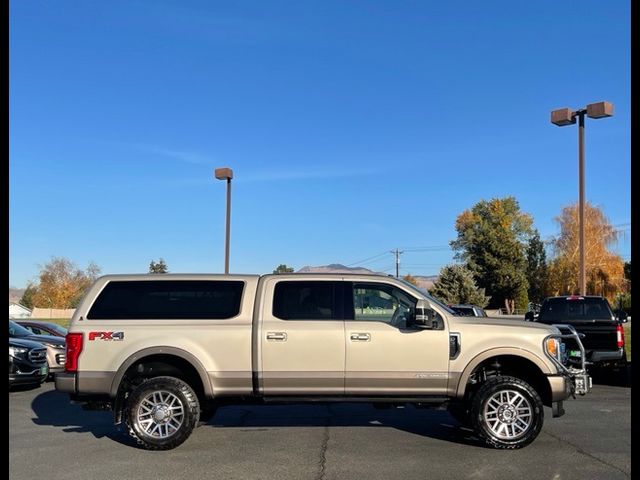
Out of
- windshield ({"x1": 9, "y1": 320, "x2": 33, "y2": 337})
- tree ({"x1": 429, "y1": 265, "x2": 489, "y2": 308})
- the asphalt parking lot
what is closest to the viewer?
the asphalt parking lot

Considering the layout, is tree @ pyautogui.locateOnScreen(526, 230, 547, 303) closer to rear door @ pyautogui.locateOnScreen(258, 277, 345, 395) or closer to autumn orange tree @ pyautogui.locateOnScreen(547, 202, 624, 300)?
autumn orange tree @ pyautogui.locateOnScreen(547, 202, 624, 300)

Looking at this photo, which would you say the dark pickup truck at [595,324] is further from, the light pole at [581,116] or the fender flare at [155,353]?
the fender flare at [155,353]

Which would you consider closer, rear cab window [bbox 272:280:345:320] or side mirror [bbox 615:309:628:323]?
rear cab window [bbox 272:280:345:320]

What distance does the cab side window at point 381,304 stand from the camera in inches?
293

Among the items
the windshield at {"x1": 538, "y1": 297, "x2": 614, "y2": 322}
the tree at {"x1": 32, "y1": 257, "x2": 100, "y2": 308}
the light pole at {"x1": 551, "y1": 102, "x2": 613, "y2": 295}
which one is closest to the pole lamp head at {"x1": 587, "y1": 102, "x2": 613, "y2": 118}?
the light pole at {"x1": 551, "y1": 102, "x2": 613, "y2": 295}

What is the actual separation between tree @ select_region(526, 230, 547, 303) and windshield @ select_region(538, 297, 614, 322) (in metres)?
53.4

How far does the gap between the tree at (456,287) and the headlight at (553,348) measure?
45057 millimetres

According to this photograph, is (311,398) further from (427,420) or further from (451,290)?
(451,290)

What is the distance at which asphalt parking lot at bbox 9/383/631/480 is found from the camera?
6152 millimetres

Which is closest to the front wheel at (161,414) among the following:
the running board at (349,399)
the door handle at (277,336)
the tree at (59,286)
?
the running board at (349,399)

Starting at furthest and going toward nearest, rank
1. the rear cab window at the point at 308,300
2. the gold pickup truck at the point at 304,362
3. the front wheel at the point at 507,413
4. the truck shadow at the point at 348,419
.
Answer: the truck shadow at the point at 348,419, the rear cab window at the point at 308,300, the gold pickup truck at the point at 304,362, the front wheel at the point at 507,413

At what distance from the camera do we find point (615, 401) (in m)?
10.5
